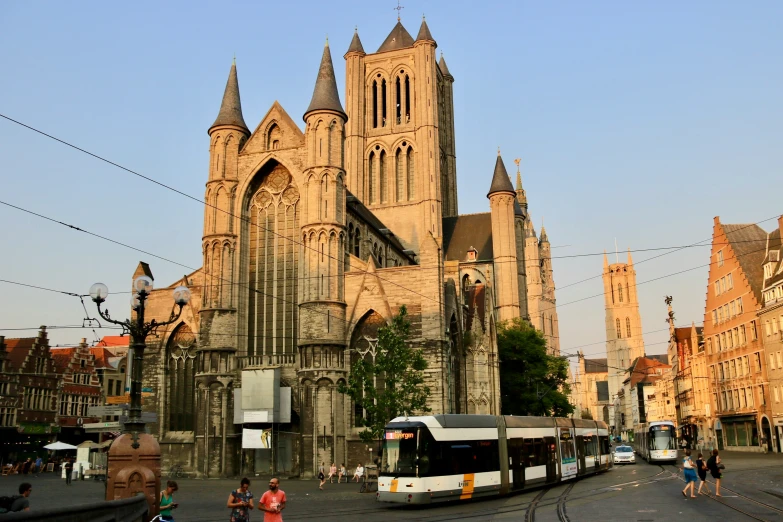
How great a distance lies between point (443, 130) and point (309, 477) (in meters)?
42.5

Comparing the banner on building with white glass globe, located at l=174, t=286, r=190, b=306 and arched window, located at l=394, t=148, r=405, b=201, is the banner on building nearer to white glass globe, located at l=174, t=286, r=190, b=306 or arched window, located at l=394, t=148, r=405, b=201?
white glass globe, located at l=174, t=286, r=190, b=306

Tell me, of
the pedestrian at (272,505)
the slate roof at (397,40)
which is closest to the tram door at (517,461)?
the pedestrian at (272,505)

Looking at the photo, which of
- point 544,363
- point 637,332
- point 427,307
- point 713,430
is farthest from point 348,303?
point 637,332

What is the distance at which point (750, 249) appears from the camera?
50406 millimetres

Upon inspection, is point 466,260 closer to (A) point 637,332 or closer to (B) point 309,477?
(B) point 309,477

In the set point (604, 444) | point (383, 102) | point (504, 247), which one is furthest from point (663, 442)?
point (383, 102)

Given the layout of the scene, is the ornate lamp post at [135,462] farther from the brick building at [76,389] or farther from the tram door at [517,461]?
the brick building at [76,389]

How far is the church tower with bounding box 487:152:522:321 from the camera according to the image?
5675 centimetres

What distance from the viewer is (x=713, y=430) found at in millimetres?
56000

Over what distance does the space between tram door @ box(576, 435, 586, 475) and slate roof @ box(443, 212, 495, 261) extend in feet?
103

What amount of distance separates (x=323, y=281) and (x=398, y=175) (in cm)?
2712

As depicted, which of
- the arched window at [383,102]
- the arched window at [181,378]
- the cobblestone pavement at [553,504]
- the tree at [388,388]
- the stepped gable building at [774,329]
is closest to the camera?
the cobblestone pavement at [553,504]

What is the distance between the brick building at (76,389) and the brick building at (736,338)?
4466cm

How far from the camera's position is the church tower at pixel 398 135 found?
58.0m
